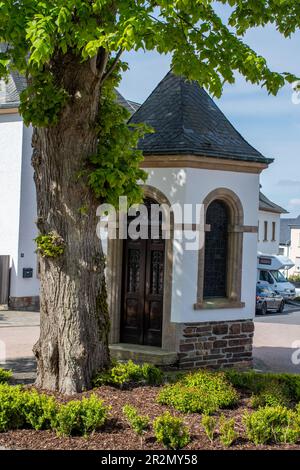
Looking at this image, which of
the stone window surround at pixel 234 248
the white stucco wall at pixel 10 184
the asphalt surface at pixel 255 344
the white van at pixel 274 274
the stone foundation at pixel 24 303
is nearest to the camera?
the asphalt surface at pixel 255 344

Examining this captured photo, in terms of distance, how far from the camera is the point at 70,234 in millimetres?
8953

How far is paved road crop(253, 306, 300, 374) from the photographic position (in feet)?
45.8

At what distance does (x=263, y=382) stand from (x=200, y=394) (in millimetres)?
1384

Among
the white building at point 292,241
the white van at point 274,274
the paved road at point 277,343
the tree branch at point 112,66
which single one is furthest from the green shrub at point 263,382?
the white building at point 292,241

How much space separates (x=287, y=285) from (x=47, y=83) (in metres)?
24.6

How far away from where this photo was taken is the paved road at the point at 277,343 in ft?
45.8

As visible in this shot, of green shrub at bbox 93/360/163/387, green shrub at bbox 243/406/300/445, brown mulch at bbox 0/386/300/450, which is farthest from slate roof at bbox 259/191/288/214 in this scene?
green shrub at bbox 243/406/300/445

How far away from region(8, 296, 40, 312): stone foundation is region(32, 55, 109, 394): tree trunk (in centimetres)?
1284

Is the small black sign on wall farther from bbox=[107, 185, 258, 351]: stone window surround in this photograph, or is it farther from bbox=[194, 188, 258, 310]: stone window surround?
bbox=[194, 188, 258, 310]: stone window surround

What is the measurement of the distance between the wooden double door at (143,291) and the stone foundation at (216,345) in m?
0.77

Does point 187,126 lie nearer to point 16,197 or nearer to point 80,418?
point 80,418

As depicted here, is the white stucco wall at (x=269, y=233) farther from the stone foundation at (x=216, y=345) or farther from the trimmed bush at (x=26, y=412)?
the trimmed bush at (x=26, y=412)

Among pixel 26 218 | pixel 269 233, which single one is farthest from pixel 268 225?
pixel 26 218

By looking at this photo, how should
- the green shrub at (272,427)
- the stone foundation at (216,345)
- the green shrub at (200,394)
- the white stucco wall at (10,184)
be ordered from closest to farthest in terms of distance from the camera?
the green shrub at (272,427), the green shrub at (200,394), the stone foundation at (216,345), the white stucco wall at (10,184)
